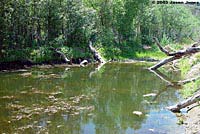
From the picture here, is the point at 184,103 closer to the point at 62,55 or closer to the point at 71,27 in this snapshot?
the point at 62,55

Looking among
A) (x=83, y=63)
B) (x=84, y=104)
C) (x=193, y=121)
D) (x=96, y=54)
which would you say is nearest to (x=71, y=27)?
(x=96, y=54)

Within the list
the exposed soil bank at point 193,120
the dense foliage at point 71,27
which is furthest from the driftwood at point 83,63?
the exposed soil bank at point 193,120

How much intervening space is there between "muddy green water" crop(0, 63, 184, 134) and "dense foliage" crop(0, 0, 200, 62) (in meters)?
10.0

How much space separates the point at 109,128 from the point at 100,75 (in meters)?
23.3

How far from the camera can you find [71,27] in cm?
6266

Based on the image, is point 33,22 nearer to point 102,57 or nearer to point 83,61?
point 83,61

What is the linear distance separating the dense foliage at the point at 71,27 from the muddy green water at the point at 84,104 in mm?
10027

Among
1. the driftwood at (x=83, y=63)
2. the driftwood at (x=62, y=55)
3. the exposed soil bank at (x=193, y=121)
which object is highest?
the exposed soil bank at (x=193, y=121)

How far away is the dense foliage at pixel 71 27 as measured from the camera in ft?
168

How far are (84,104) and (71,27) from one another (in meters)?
36.6

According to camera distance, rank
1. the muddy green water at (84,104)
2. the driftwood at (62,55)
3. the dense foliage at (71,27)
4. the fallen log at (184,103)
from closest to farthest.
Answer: the muddy green water at (84,104) → the fallen log at (184,103) → the dense foliage at (71,27) → the driftwood at (62,55)

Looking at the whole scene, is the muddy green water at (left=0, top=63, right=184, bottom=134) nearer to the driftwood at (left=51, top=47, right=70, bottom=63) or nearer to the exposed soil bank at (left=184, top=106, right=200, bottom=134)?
the exposed soil bank at (left=184, top=106, right=200, bottom=134)

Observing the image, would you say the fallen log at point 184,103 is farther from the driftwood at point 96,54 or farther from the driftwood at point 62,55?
the driftwood at point 96,54

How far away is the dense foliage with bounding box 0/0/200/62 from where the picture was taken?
168 feet
